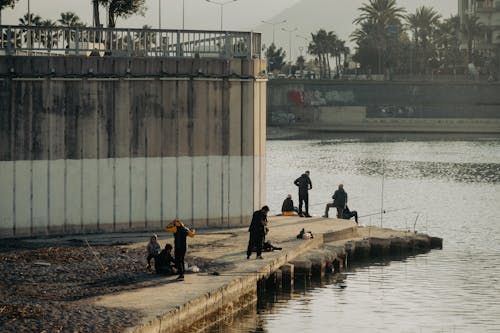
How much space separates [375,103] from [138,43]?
147 meters

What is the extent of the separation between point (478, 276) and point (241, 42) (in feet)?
37.6

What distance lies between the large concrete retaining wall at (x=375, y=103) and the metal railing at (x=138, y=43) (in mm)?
133337

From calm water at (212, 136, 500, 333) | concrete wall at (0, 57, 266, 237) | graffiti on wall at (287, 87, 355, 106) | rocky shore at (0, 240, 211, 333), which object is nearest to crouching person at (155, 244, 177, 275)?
rocky shore at (0, 240, 211, 333)

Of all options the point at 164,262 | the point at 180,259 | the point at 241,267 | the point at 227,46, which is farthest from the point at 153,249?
the point at 227,46

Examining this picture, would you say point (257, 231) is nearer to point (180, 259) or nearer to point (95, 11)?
point (180, 259)

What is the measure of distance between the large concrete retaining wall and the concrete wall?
134 metres

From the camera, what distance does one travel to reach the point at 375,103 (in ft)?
608

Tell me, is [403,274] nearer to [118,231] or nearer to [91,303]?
[118,231]

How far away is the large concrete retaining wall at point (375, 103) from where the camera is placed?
17800 centimetres

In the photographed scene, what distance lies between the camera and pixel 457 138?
522ft

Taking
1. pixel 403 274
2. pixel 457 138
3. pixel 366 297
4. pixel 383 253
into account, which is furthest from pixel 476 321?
pixel 457 138

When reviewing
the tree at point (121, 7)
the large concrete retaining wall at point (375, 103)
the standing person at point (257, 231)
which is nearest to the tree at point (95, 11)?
the tree at point (121, 7)

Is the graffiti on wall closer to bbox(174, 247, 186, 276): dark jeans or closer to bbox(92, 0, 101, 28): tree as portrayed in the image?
bbox(92, 0, 101, 28): tree

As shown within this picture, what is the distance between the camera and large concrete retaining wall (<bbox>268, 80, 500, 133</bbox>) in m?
178
